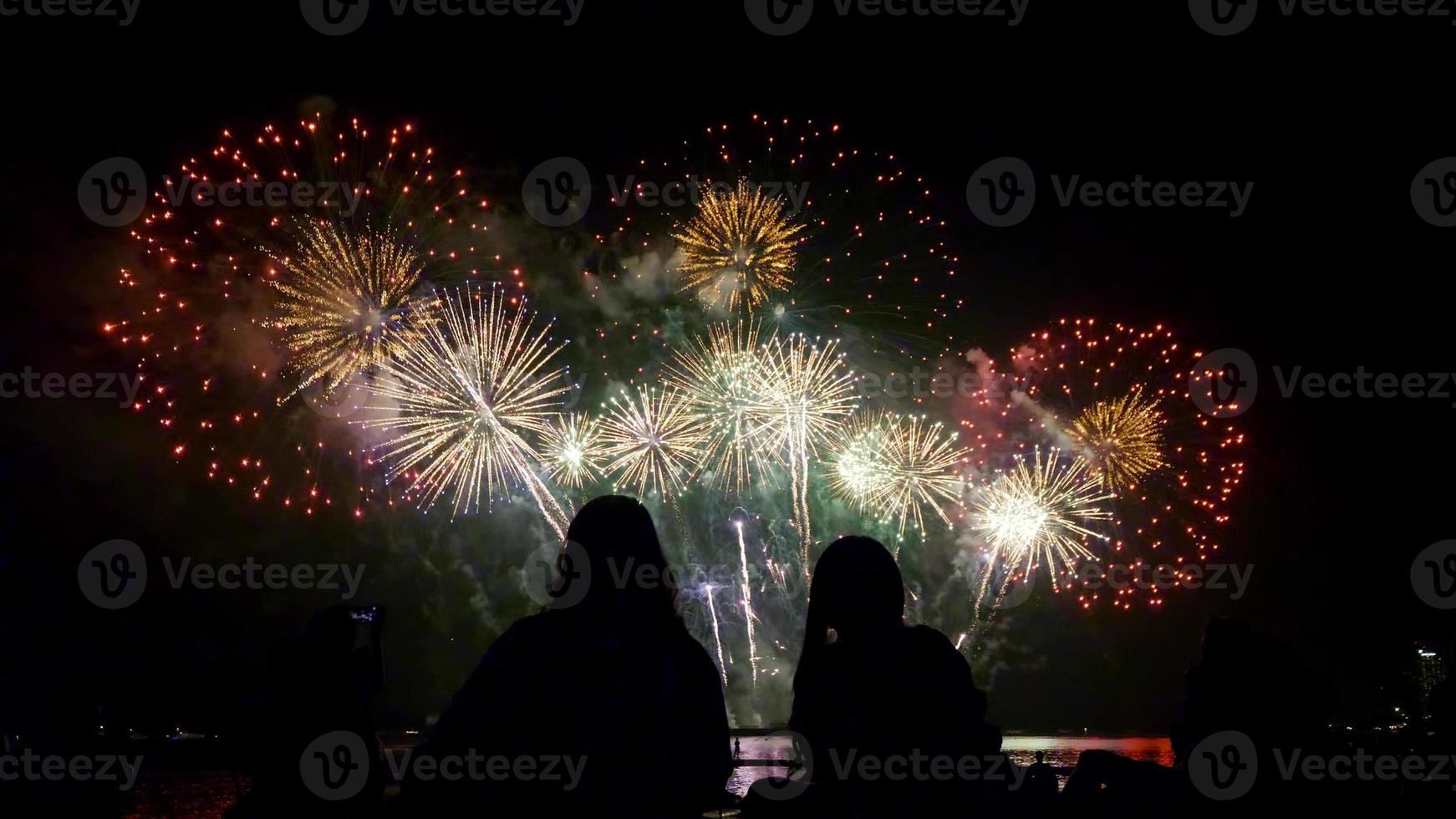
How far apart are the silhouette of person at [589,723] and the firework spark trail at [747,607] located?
101 feet

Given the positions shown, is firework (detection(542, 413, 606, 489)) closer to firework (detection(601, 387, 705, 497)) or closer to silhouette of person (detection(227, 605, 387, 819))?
firework (detection(601, 387, 705, 497))

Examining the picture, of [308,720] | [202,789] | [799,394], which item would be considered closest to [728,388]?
[799,394]

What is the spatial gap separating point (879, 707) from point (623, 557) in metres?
1.14

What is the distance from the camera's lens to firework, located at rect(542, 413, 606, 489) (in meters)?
23.8

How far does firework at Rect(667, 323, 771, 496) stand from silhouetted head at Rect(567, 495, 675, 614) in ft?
65.1

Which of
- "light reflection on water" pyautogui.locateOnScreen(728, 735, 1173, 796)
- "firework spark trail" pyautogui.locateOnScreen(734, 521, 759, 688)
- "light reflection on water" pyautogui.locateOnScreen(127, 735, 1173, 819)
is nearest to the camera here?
"light reflection on water" pyautogui.locateOnScreen(127, 735, 1173, 819)

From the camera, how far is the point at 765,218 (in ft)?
65.3

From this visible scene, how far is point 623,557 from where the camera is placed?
309cm

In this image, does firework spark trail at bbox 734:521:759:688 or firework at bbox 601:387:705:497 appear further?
firework spark trail at bbox 734:521:759:688

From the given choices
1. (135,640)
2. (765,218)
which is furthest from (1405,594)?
(135,640)

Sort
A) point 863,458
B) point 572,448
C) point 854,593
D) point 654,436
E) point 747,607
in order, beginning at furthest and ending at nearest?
point 747,607, point 863,458, point 572,448, point 654,436, point 854,593

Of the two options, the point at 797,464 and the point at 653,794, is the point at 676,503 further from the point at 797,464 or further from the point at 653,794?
the point at 653,794

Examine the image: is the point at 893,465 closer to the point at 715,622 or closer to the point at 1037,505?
the point at 1037,505

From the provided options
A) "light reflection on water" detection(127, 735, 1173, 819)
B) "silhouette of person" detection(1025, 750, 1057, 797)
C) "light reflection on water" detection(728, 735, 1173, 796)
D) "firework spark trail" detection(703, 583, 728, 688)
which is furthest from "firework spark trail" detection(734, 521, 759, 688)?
"silhouette of person" detection(1025, 750, 1057, 797)
